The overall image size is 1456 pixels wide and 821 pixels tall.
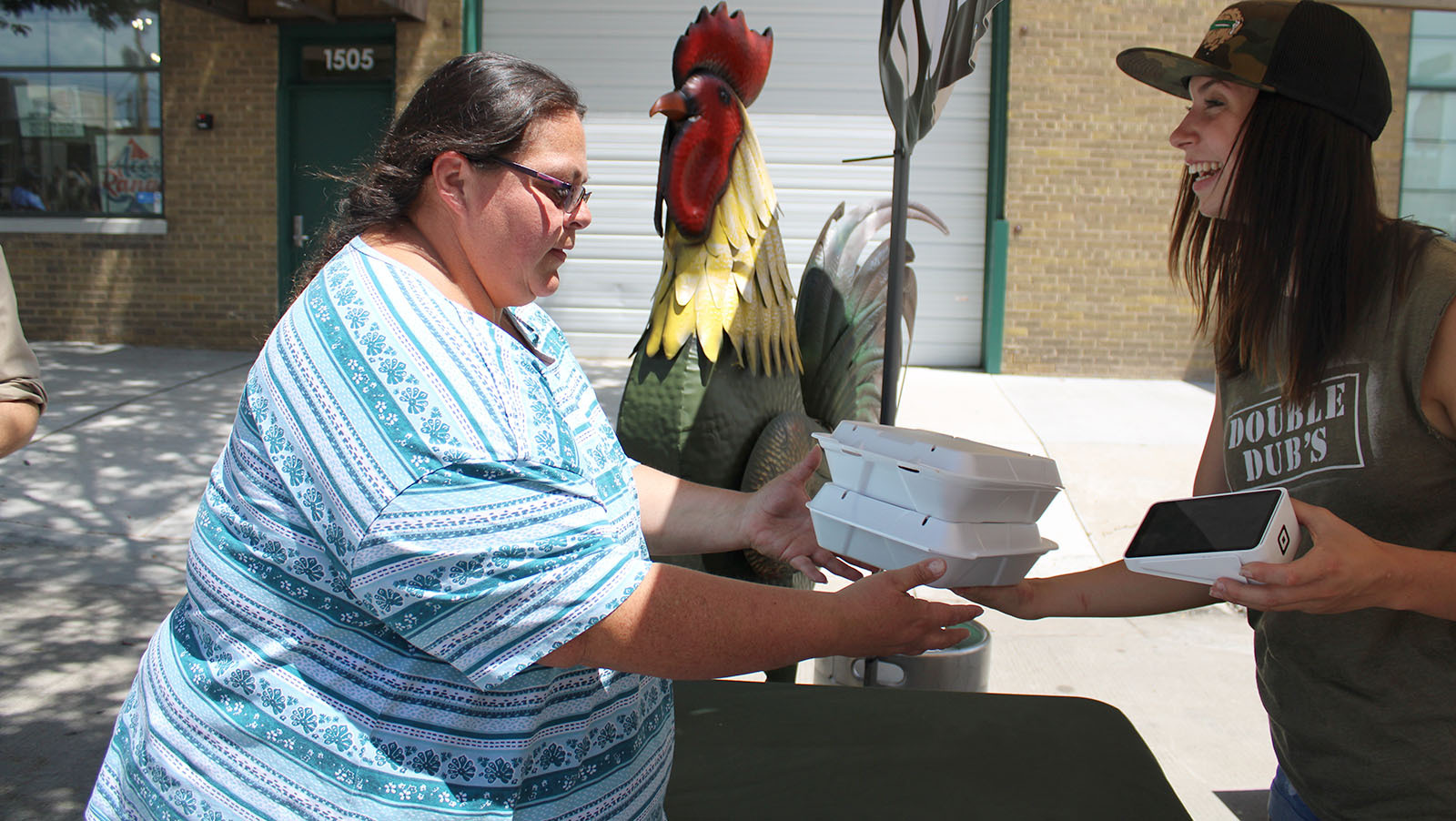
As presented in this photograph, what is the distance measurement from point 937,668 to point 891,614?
165cm

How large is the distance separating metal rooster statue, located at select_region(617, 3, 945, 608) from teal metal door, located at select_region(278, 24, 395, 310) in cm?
736

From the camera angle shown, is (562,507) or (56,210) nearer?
(562,507)

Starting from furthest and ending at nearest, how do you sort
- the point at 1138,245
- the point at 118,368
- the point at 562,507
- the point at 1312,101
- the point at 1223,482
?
the point at 1138,245, the point at 118,368, the point at 1223,482, the point at 1312,101, the point at 562,507

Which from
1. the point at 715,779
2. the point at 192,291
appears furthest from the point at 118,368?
the point at 715,779

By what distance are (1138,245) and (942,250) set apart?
1752 mm

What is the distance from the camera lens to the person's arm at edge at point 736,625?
1.22 m

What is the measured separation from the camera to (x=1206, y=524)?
1.42 meters

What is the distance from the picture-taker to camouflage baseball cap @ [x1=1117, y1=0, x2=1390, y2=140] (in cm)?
152

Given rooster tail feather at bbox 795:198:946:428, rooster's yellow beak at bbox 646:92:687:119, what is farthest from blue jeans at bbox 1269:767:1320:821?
rooster's yellow beak at bbox 646:92:687:119

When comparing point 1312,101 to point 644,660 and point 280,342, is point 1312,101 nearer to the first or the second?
point 644,660

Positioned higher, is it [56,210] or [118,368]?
[56,210]

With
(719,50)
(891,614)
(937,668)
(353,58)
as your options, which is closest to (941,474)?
(891,614)

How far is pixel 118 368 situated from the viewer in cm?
866

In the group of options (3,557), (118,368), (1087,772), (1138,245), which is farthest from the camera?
(1138,245)
